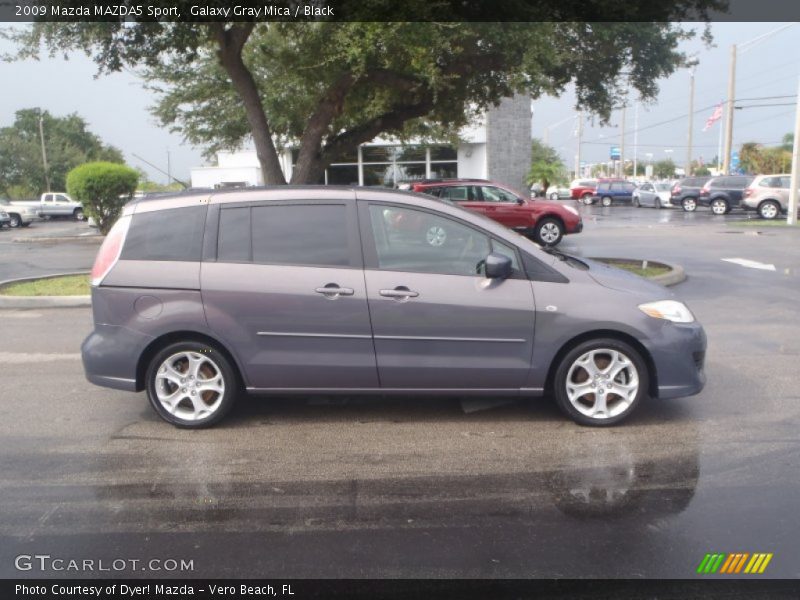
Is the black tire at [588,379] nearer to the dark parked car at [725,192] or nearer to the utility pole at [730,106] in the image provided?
the dark parked car at [725,192]

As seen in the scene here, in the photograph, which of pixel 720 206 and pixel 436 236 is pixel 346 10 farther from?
pixel 720 206

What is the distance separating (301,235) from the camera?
5.53 m

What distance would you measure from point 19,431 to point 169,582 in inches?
108

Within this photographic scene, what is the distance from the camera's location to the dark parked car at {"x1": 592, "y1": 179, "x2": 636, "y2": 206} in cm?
4666

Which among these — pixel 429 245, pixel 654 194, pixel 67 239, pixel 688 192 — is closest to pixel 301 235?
pixel 429 245

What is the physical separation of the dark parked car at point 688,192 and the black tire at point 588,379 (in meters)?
32.4

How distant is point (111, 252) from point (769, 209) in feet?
92.9

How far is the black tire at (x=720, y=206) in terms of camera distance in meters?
32.9

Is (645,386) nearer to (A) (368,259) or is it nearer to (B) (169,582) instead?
(A) (368,259)

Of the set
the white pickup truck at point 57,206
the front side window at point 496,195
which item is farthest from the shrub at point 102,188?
the white pickup truck at point 57,206

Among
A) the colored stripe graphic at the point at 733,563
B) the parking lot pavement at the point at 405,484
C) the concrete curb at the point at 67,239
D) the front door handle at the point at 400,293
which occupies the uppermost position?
the front door handle at the point at 400,293

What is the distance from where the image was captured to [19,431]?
18.5 feet

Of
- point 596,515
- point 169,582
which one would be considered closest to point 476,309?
point 596,515

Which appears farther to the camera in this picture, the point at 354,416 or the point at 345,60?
the point at 345,60
